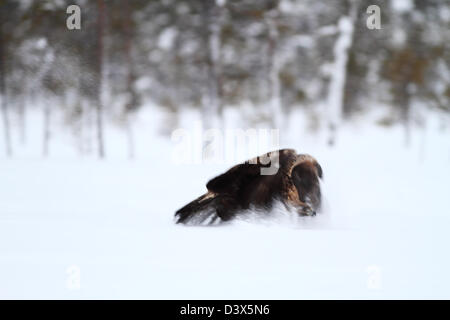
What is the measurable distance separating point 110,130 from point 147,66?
2168 mm

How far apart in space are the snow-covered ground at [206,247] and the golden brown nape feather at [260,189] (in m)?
0.16

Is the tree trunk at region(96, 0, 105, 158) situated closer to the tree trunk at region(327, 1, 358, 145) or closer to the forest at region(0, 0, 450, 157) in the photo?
the forest at region(0, 0, 450, 157)

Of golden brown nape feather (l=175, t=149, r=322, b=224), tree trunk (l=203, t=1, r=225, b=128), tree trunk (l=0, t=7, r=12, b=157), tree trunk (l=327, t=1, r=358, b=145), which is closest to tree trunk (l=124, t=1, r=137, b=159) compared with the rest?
tree trunk (l=203, t=1, r=225, b=128)

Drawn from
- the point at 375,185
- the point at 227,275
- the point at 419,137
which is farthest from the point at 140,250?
Result: the point at 419,137

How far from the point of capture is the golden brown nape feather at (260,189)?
4.30 m

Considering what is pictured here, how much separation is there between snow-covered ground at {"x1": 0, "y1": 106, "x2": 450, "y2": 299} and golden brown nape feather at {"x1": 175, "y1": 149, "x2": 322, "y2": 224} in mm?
156

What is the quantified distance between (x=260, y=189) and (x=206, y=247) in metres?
0.94

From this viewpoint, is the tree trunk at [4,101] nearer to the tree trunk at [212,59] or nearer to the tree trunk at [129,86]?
the tree trunk at [129,86]

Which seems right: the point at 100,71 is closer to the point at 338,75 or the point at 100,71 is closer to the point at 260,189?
the point at 338,75

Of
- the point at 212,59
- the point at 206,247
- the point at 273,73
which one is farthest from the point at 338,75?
the point at 206,247

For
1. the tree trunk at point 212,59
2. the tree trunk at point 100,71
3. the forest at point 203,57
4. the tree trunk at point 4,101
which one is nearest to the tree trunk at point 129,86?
the forest at point 203,57

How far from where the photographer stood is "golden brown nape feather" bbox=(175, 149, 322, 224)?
4305 mm

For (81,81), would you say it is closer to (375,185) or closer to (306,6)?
(306,6)

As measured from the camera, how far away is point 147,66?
Answer: 39.4 feet
